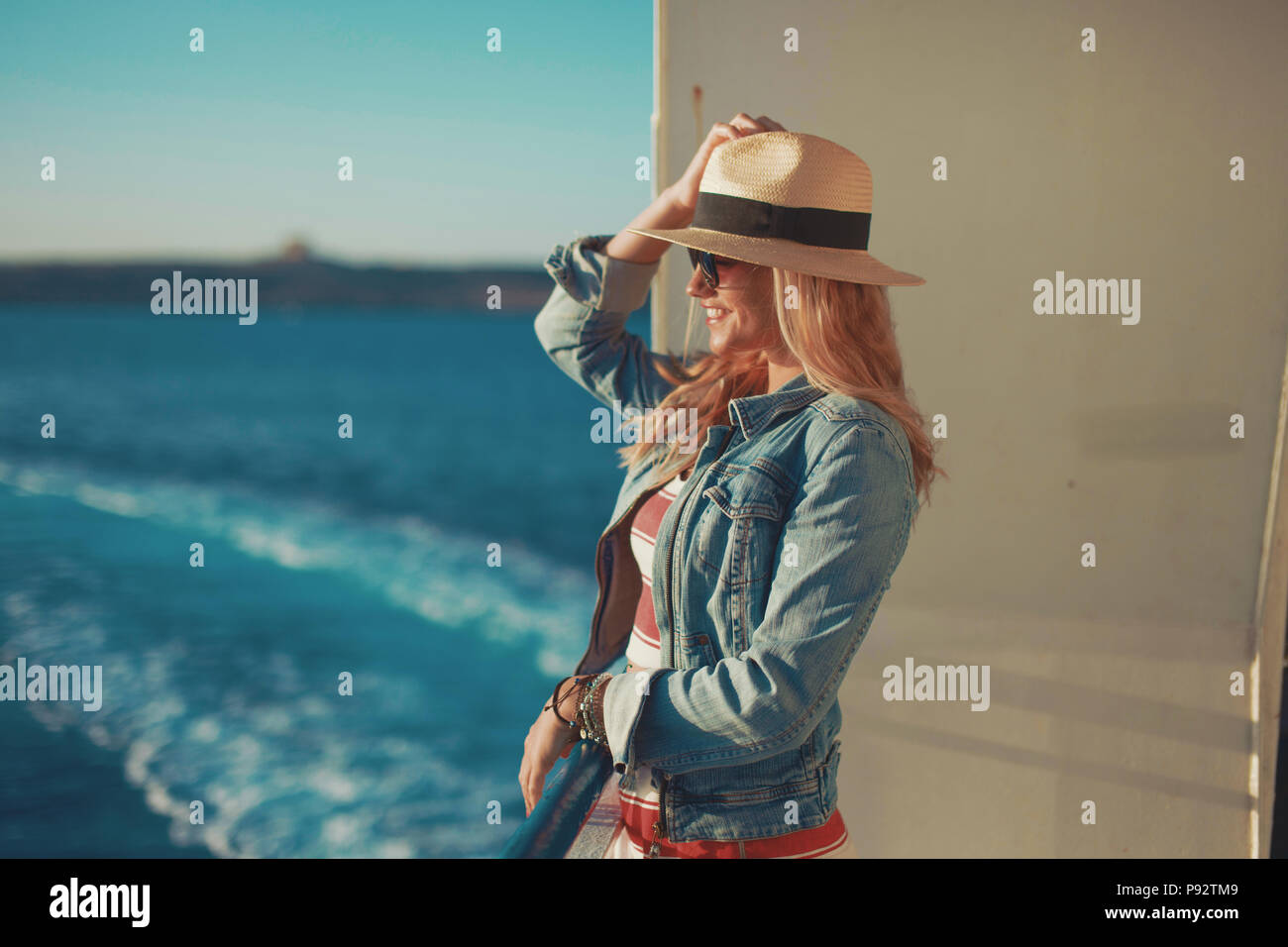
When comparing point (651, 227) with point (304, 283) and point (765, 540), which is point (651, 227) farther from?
point (304, 283)

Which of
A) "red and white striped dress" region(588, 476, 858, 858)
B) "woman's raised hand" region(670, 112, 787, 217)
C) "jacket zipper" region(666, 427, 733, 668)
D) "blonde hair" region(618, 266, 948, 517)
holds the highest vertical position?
"woman's raised hand" region(670, 112, 787, 217)

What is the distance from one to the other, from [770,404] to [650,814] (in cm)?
57

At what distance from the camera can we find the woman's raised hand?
154cm

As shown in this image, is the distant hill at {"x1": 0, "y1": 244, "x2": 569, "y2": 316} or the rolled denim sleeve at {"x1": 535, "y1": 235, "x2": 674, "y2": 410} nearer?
the rolled denim sleeve at {"x1": 535, "y1": 235, "x2": 674, "y2": 410}

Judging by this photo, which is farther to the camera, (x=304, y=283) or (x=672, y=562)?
(x=304, y=283)

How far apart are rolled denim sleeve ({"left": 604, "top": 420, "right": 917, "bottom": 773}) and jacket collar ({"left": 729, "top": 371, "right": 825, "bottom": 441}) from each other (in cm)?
13

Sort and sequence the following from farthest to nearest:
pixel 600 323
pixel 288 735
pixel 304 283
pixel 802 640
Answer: pixel 304 283, pixel 288 735, pixel 600 323, pixel 802 640

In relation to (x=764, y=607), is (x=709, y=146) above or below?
above

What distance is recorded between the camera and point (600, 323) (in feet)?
5.83

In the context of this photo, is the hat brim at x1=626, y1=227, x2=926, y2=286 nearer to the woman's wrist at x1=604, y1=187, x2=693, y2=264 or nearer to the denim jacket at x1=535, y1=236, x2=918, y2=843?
the denim jacket at x1=535, y1=236, x2=918, y2=843

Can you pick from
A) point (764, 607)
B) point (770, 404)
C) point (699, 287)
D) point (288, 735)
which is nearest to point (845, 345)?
point (770, 404)

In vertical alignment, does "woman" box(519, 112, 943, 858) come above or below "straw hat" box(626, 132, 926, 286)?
below

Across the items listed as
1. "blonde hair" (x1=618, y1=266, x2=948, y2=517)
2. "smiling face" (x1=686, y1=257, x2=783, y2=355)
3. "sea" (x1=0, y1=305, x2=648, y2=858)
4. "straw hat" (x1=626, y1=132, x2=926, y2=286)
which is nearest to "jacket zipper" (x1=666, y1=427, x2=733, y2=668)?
"blonde hair" (x1=618, y1=266, x2=948, y2=517)
